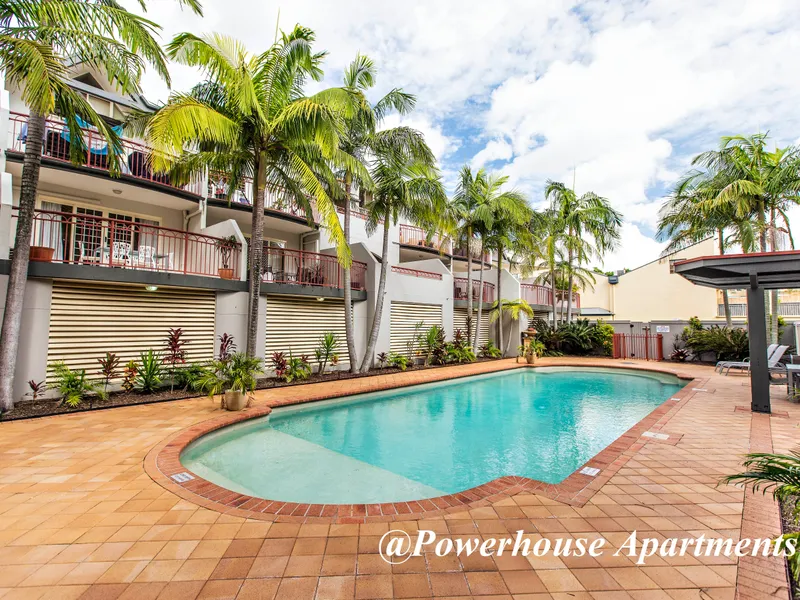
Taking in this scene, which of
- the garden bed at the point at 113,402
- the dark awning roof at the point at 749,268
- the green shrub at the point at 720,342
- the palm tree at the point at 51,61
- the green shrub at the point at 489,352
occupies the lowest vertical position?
the garden bed at the point at 113,402

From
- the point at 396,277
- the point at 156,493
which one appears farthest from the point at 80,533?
the point at 396,277

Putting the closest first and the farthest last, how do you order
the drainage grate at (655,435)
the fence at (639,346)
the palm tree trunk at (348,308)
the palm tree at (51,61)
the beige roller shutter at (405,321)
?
the palm tree at (51,61) < the drainage grate at (655,435) < the palm tree trunk at (348,308) < the beige roller shutter at (405,321) < the fence at (639,346)

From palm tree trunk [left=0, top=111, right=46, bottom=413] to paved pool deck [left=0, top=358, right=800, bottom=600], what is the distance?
6.47 feet

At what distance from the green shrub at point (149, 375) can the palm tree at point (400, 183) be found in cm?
579

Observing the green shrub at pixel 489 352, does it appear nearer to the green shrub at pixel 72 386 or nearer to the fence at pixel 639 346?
the fence at pixel 639 346

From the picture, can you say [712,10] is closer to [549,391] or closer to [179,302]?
[549,391]

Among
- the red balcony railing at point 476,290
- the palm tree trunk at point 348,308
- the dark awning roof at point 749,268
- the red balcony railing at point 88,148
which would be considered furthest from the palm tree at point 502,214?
the red balcony railing at point 88,148

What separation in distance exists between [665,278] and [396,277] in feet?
80.4

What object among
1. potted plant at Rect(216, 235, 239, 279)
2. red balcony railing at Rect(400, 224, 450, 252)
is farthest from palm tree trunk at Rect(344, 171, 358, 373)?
red balcony railing at Rect(400, 224, 450, 252)

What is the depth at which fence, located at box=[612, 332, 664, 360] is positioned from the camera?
17.4 metres

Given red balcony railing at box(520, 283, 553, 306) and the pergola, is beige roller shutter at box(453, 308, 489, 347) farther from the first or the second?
the pergola

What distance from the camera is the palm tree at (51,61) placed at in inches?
199

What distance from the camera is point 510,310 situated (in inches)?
711

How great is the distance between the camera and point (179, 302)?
9328mm
